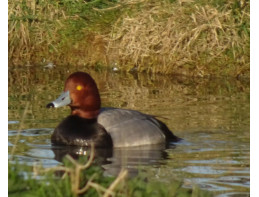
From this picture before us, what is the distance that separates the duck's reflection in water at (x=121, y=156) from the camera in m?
8.12

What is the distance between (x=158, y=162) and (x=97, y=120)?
4.08ft

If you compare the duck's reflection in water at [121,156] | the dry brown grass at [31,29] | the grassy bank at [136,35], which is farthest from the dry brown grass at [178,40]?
the duck's reflection in water at [121,156]

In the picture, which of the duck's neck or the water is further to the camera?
the duck's neck

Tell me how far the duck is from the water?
0.18 meters

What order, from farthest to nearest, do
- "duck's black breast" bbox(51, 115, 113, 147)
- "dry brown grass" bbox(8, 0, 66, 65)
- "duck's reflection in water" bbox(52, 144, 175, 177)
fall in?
1. "dry brown grass" bbox(8, 0, 66, 65)
2. "duck's black breast" bbox(51, 115, 113, 147)
3. "duck's reflection in water" bbox(52, 144, 175, 177)

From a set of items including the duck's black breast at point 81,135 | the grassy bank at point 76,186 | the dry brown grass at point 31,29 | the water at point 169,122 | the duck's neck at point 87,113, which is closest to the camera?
the grassy bank at point 76,186

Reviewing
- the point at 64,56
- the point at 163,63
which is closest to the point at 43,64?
the point at 64,56

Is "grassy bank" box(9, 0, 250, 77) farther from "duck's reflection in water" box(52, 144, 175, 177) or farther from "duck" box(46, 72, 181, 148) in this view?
"duck's reflection in water" box(52, 144, 175, 177)

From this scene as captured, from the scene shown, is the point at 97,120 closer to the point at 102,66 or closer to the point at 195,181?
the point at 195,181

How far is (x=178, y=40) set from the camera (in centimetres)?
1406

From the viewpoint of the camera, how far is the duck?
9.19 metres

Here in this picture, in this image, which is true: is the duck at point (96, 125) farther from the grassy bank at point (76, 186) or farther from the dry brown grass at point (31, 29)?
the dry brown grass at point (31, 29)

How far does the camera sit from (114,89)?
1302 cm

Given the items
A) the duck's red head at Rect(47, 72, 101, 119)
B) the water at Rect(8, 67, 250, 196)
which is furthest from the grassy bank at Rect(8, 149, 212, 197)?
the duck's red head at Rect(47, 72, 101, 119)
